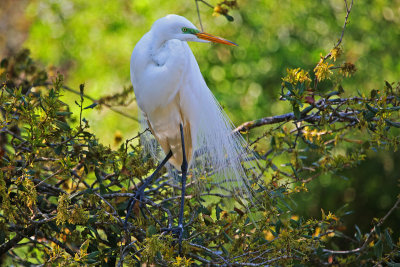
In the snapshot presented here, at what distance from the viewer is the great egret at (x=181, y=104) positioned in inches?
55.5

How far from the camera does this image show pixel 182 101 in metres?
1.49

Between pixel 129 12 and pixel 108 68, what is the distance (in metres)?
0.55

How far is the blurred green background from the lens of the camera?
119 inches

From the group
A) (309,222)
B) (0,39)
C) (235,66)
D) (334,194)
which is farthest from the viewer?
(0,39)

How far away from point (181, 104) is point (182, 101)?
12 millimetres

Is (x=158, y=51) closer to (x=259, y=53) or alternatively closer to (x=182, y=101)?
(x=182, y=101)

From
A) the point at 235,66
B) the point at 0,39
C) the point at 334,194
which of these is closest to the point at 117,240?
the point at 334,194

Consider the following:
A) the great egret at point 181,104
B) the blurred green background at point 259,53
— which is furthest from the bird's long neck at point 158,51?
the blurred green background at point 259,53

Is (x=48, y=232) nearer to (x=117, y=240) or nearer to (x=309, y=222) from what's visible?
(x=117, y=240)

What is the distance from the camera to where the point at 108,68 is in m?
3.80

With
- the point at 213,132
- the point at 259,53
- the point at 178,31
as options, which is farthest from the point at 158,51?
the point at 259,53

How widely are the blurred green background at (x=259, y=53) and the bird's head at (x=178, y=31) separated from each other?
1.62 m

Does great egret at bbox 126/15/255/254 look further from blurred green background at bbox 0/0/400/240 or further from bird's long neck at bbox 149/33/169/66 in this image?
blurred green background at bbox 0/0/400/240

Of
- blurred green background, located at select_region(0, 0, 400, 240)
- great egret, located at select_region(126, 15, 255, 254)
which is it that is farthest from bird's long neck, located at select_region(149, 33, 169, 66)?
blurred green background, located at select_region(0, 0, 400, 240)
